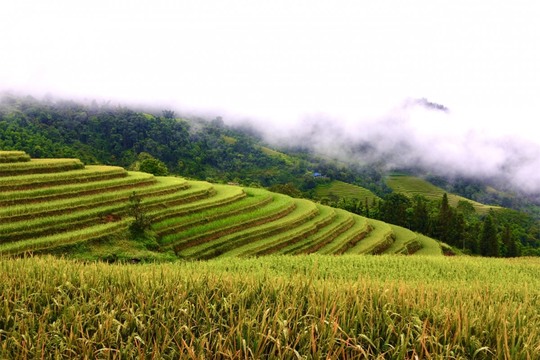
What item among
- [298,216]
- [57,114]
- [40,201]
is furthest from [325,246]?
[57,114]

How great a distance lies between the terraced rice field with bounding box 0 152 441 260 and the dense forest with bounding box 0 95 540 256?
23835mm

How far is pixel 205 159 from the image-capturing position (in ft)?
326

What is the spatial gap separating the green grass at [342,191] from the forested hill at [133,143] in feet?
15.2

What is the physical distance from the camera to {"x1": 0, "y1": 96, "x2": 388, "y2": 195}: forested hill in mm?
75438

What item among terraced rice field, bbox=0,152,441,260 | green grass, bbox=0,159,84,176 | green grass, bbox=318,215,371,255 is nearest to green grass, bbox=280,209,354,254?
terraced rice field, bbox=0,152,441,260

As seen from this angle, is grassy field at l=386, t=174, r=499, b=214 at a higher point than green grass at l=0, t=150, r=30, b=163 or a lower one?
higher

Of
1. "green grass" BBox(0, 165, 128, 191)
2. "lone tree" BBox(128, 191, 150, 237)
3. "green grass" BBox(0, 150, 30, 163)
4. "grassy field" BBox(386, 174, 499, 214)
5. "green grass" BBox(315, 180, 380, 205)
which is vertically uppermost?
"grassy field" BBox(386, 174, 499, 214)

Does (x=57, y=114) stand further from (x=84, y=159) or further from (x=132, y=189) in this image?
(x=132, y=189)

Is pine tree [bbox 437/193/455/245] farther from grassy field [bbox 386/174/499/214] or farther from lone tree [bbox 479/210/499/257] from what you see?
grassy field [bbox 386/174/499/214]

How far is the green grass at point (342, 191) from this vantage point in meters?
95.9

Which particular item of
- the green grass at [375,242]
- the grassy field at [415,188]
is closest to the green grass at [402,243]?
the green grass at [375,242]

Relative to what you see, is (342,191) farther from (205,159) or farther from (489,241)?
(489,241)

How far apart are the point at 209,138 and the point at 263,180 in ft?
91.8

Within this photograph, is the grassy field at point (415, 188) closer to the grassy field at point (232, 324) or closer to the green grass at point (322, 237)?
the green grass at point (322, 237)
